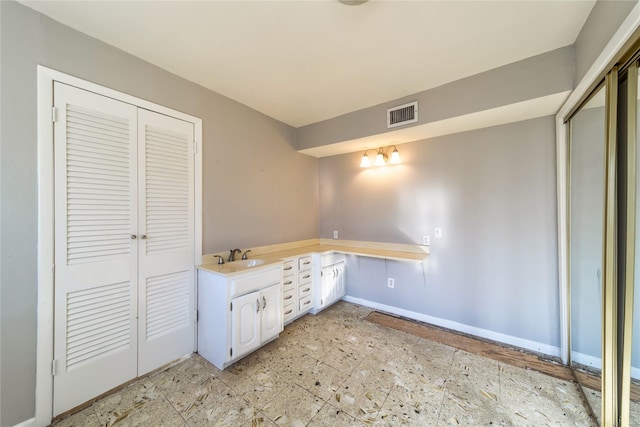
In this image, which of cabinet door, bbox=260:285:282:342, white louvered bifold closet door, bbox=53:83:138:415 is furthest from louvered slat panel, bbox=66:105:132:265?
cabinet door, bbox=260:285:282:342

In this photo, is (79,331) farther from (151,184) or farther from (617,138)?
(617,138)

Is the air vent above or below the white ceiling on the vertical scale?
below

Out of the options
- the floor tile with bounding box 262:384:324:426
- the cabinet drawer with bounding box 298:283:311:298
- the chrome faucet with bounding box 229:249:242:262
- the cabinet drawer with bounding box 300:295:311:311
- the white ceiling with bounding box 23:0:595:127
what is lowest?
the floor tile with bounding box 262:384:324:426

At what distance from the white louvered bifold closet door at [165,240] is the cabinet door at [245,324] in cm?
54

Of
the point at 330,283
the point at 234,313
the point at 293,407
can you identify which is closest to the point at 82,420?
the point at 234,313

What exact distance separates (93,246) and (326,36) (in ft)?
7.63

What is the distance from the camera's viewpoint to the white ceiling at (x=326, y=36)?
1.45 meters

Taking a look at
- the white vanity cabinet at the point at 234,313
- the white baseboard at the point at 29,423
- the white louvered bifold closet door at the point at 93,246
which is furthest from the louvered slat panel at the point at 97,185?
the white baseboard at the point at 29,423

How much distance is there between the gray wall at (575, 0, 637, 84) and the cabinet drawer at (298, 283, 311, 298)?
10.1 ft

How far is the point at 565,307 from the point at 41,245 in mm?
4133

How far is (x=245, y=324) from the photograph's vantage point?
209 centimetres

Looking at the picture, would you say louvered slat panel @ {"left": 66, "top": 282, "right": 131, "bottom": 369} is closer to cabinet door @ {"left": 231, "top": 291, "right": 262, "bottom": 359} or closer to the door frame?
the door frame

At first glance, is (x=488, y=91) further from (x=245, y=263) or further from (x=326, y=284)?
(x=245, y=263)

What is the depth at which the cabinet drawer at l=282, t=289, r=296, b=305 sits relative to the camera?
266cm
